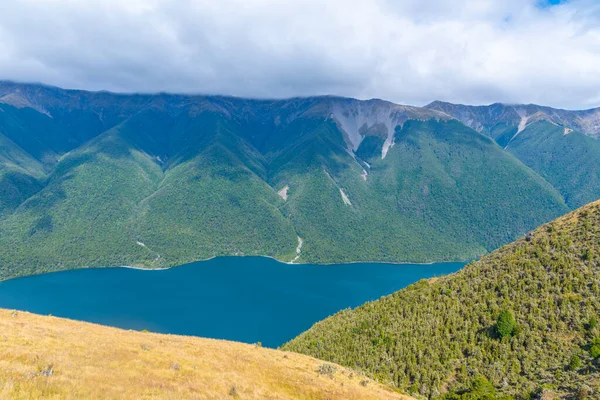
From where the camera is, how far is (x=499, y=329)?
58125 millimetres

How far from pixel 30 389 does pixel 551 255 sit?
263 feet

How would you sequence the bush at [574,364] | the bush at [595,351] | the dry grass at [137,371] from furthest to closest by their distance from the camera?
the bush at [595,351] < the bush at [574,364] < the dry grass at [137,371]

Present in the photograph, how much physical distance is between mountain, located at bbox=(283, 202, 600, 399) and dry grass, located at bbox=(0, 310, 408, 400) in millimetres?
21365

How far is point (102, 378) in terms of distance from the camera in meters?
21.8

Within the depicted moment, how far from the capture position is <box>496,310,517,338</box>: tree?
57500 millimetres

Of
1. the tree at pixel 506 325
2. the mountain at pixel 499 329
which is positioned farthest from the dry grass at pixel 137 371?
the tree at pixel 506 325

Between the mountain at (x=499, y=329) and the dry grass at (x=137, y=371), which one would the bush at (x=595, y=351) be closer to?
the mountain at (x=499, y=329)

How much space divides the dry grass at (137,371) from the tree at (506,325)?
28.8m

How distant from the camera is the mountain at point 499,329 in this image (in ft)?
166

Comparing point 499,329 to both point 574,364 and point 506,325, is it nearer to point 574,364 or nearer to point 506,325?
point 506,325

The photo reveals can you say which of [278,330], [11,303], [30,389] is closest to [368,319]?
[30,389]

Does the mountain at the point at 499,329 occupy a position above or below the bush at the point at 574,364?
above

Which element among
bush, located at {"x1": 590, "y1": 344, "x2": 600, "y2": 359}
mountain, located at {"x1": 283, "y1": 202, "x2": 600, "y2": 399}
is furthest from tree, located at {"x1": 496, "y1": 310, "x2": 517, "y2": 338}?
bush, located at {"x1": 590, "y1": 344, "x2": 600, "y2": 359}

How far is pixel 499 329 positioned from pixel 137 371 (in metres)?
56.4
